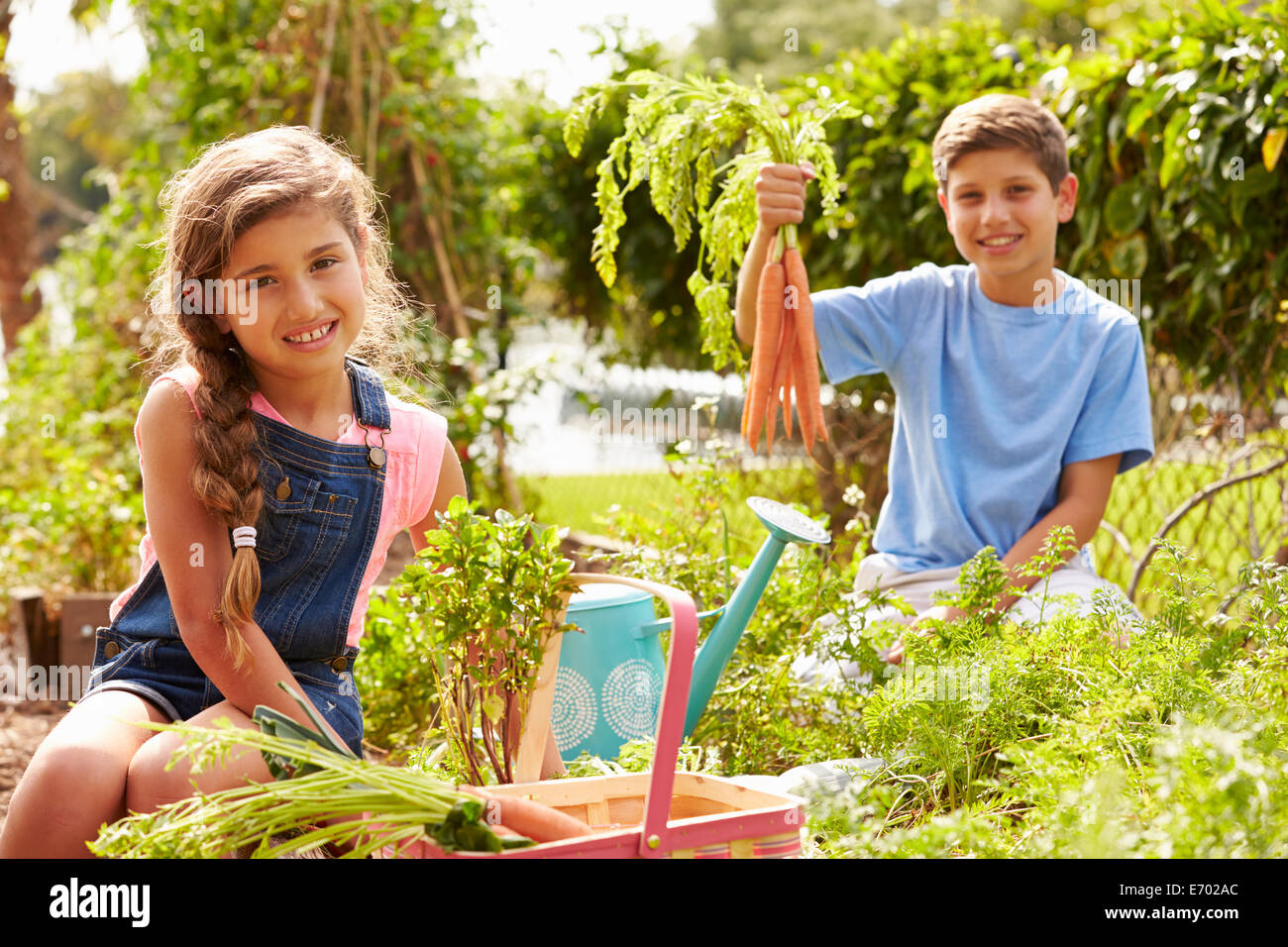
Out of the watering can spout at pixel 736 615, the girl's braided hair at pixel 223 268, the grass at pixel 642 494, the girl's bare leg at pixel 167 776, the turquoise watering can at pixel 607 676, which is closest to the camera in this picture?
the girl's bare leg at pixel 167 776

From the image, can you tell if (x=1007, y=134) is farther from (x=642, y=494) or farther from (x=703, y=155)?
(x=642, y=494)

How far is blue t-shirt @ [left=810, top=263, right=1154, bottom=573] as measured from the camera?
8.70 feet

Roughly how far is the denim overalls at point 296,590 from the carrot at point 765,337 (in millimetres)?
866

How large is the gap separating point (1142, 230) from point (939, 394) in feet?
4.85

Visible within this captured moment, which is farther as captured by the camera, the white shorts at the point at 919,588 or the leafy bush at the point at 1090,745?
the white shorts at the point at 919,588

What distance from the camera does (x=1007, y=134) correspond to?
8.36ft

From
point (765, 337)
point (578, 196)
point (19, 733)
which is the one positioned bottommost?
point (19, 733)

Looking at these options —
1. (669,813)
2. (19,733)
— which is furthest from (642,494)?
(669,813)

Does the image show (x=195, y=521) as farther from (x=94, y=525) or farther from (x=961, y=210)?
(x=94, y=525)

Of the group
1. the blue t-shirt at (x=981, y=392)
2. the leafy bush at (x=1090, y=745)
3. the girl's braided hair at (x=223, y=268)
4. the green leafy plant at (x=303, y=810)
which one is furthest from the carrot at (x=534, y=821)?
the blue t-shirt at (x=981, y=392)

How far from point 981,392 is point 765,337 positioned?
0.64m

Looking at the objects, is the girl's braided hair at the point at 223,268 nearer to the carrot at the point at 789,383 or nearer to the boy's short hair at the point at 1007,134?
the carrot at the point at 789,383

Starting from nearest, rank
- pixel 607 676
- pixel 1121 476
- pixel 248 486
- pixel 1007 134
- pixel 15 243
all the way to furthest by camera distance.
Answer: pixel 248 486, pixel 607 676, pixel 1007 134, pixel 1121 476, pixel 15 243

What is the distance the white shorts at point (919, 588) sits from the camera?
7.91 feet
